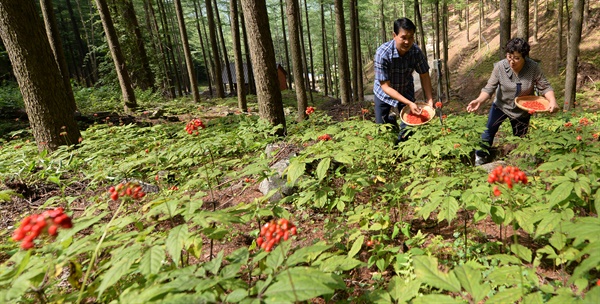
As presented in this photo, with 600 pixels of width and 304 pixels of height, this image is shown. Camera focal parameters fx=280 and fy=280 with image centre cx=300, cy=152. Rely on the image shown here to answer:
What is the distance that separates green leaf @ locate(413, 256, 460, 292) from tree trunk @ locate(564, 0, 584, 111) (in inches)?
422

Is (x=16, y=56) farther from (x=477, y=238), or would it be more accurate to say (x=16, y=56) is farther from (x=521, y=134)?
(x=521, y=134)

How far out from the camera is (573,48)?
329 inches

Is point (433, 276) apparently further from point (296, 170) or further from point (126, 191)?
point (126, 191)

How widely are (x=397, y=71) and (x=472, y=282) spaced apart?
3550 millimetres

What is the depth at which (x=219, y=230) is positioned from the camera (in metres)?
1.81

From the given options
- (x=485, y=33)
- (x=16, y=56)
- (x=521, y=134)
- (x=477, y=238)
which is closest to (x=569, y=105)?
(x=521, y=134)

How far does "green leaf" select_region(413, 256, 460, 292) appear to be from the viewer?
1.30 metres

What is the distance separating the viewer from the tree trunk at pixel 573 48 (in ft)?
26.5

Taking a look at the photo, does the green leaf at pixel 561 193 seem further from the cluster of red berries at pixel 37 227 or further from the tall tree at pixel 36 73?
the tall tree at pixel 36 73

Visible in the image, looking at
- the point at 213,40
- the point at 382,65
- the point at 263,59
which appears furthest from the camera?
the point at 213,40

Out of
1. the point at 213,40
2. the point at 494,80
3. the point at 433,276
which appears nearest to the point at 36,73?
the point at 433,276

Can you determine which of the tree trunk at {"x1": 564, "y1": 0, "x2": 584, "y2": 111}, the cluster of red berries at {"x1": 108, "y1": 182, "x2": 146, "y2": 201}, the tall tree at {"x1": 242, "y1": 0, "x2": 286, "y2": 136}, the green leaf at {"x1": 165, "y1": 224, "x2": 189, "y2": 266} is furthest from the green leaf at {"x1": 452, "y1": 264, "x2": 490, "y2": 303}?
the tree trunk at {"x1": 564, "y1": 0, "x2": 584, "y2": 111}

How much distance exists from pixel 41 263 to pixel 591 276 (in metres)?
3.46

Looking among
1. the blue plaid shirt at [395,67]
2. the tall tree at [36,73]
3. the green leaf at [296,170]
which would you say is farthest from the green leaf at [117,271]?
the tall tree at [36,73]
